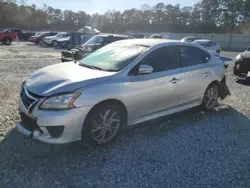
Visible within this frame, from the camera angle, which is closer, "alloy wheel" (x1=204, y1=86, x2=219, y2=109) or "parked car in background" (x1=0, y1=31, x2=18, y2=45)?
"alloy wheel" (x1=204, y1=86, x2=219, y2=109)

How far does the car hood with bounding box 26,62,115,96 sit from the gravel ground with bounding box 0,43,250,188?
35.6 inches

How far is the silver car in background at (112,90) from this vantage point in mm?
3225

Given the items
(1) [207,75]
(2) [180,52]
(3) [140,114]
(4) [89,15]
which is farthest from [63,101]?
(4) [89,15]

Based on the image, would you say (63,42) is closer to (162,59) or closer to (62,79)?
(162,59)

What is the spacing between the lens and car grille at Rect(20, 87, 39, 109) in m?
3.35

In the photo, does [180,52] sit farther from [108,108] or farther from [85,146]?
[85,146]

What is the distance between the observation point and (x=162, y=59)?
4324 millimetres

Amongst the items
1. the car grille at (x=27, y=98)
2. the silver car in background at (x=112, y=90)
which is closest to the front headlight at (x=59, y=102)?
the silver car in background at (x=112, y=90)

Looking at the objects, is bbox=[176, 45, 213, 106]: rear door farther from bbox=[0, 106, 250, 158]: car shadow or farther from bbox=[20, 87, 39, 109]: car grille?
bbox=[20, 87, 39, 109]: car grille

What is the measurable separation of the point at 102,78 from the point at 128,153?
46.6 inches

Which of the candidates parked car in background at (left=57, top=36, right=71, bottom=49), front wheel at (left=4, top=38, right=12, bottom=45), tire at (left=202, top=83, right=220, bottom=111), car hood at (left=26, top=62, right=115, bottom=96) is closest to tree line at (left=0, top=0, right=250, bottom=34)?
front wheel at (left=4, top=38, right=12, bottom=45)

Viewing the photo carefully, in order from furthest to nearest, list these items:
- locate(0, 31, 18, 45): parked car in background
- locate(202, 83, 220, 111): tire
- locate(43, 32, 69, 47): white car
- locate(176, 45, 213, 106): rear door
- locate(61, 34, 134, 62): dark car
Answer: locate(43, 32, 69, 47): white car
locate(0, 31, 18, 45): parked car in background
locate(61, 34, 134, 62): dark car
locate(202, 83, 220, 111): tire
locate(176, 45, 213, 106): rear door

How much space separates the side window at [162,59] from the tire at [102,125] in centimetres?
100

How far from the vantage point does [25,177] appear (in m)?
2.90
